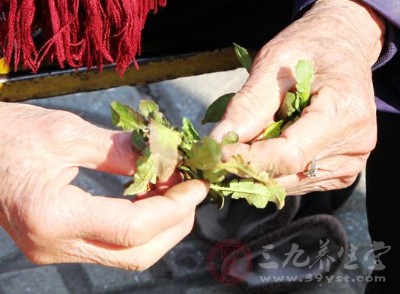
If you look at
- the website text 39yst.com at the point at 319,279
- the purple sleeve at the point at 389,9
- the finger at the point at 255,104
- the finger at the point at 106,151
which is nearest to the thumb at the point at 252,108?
the finger at the point at 255,104

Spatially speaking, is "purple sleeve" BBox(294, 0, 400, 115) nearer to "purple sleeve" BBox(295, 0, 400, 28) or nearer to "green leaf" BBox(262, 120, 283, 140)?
"purple sleeve" BBox(295, 0, 400, 28)

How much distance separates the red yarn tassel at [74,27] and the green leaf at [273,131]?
0.95 ft

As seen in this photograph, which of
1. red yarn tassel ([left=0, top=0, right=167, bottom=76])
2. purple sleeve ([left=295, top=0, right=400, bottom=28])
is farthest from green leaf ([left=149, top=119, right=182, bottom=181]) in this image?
purple sleeve ([left=295, top=0, right=400, bottom=28])

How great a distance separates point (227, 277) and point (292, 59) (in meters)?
0.81

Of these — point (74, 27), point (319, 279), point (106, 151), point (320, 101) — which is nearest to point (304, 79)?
point (320, 101)

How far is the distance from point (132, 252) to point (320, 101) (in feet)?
0.97

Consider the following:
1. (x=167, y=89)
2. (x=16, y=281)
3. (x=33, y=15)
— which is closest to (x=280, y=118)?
(x=33, y=15)

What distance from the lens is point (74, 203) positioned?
0.90 m

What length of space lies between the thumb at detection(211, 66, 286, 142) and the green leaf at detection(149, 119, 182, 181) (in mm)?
57

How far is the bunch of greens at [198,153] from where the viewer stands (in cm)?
87

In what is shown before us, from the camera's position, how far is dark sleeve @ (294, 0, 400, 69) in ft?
3.59

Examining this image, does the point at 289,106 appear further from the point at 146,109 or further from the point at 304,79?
the point at 146,109

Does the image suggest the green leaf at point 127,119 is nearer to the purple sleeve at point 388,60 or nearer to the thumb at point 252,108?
the thumb at point 252,108

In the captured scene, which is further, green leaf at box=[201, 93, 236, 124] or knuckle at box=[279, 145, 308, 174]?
green leaf at box=[201, 93, 236, 124]
